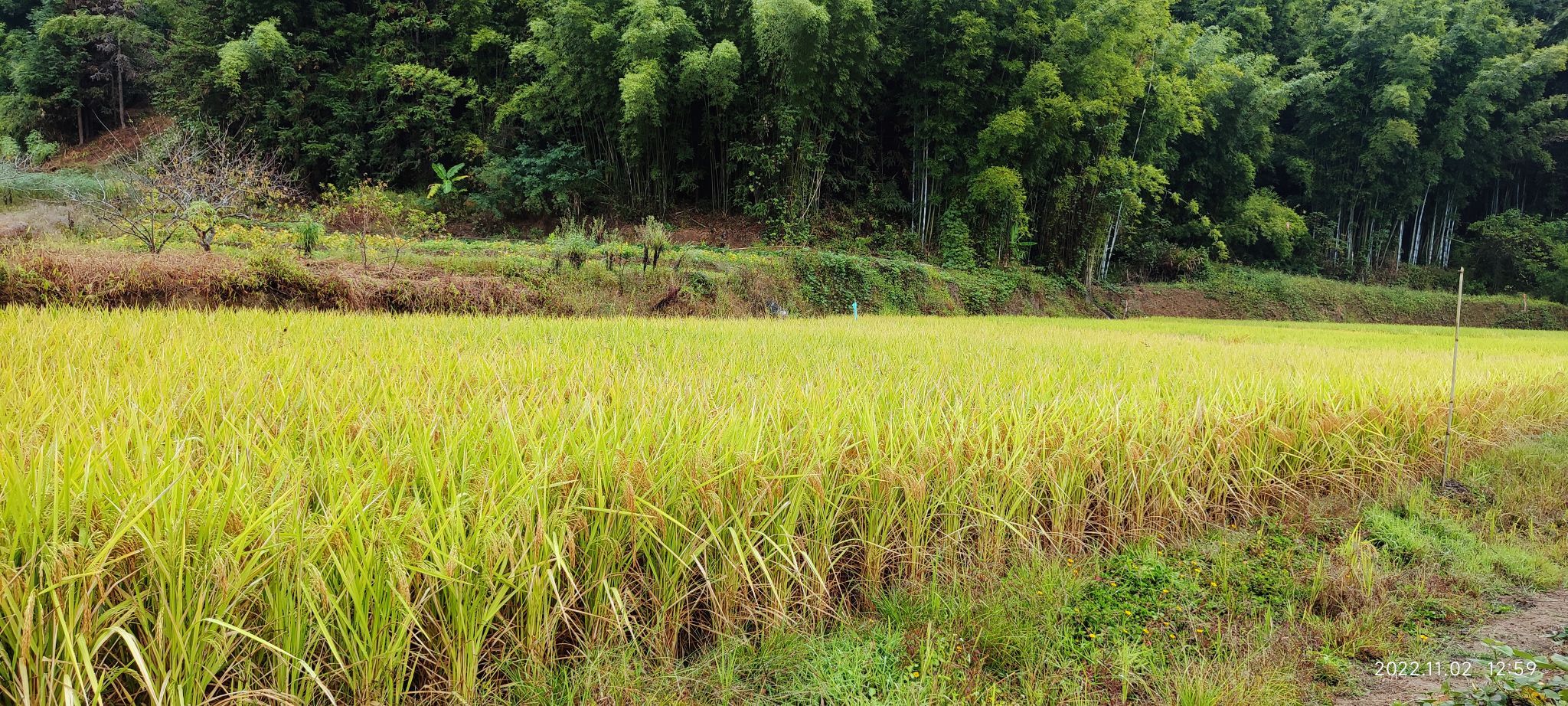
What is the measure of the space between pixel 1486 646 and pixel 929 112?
16313 mm

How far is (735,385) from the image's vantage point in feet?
8.43

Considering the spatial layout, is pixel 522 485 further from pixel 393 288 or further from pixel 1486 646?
pixel 393 288

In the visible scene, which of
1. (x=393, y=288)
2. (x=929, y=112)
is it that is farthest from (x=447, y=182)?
(x=929, y=112)

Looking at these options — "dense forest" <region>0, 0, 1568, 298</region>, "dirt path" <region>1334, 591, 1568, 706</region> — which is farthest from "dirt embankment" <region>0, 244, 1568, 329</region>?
"dirt path" <region>1334, 591, 1568, 706</region>

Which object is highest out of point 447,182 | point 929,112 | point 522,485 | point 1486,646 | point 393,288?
point 929,112

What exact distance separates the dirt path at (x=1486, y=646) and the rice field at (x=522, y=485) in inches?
25.0

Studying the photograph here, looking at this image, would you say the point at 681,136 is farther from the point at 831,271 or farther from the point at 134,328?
the point at 134,328

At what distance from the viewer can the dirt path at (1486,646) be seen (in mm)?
1370

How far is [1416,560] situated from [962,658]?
1.84 metres

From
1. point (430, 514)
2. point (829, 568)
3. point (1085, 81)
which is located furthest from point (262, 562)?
point (1085, 81)

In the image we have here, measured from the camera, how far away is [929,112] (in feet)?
53.4

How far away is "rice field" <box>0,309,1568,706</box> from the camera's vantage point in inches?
37.4

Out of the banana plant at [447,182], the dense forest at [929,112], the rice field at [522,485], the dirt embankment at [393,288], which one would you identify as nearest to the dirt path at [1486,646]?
the rice field at [522,485]

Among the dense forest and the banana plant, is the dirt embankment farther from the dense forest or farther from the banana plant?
the banana plant
